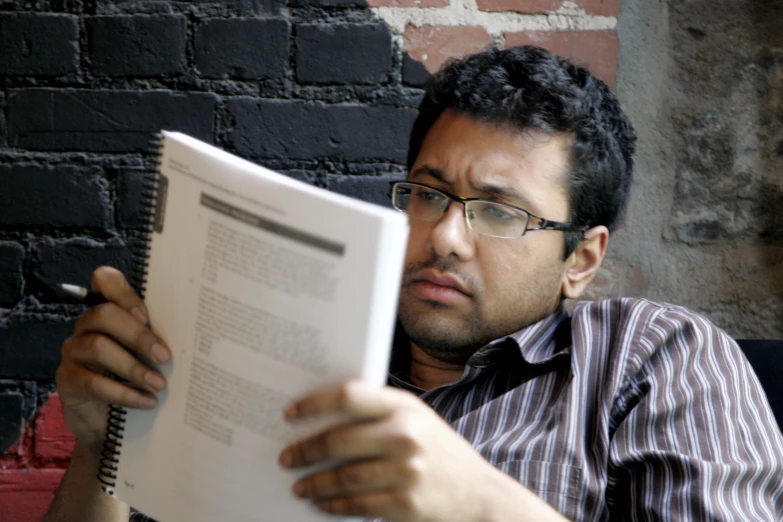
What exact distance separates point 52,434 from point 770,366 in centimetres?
120

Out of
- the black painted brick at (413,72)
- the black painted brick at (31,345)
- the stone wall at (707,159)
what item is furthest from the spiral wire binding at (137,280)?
the stone wall at (707,159)

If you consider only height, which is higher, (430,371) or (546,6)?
(546,6)

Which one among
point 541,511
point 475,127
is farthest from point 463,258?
point 541,511

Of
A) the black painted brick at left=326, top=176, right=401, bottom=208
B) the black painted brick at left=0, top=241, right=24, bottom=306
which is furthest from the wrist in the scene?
the black painted brick at left=0, top=241, right=24, bottom=306

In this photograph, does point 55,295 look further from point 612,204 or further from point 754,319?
point 754,319

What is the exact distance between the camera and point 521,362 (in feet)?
4.01

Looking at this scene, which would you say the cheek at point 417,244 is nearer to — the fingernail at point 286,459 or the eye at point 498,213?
the eye at point 498,213

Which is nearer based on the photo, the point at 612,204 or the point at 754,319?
the point at 612,204

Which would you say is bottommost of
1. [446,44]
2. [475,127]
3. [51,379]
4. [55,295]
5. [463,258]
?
[51,379]

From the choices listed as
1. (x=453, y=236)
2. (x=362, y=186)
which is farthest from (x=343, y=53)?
(x=453, y=236)

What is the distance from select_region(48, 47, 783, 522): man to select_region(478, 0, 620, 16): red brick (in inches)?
7.5

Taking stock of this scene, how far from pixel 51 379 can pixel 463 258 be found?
2.57ft

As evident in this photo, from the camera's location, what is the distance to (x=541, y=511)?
0.88m

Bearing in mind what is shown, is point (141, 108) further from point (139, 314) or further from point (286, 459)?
point (286, 459)
